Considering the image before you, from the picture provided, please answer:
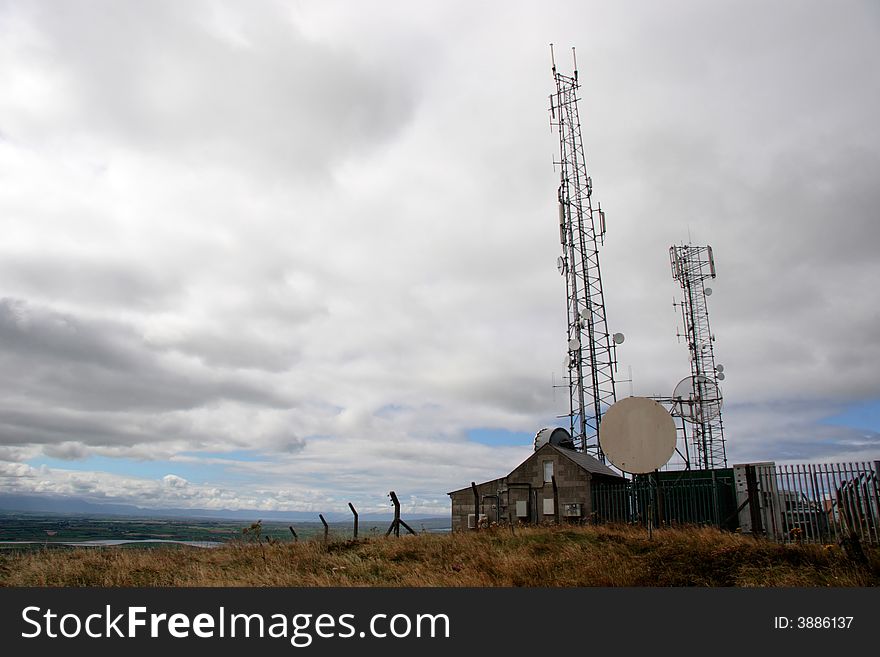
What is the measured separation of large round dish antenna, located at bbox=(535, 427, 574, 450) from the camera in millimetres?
32594

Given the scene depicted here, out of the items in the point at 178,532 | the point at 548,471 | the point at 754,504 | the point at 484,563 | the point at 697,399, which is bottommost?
the point at 178,532

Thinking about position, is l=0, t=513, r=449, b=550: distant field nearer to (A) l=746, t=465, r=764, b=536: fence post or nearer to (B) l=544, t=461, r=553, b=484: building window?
(B) l=544, t=461, r=553, b=484: building window

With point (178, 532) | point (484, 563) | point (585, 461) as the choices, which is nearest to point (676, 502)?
point (585, 461)

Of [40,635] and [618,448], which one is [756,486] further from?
[40,635]

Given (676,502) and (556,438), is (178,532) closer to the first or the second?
(556,438)

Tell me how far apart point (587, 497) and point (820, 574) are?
1797cm

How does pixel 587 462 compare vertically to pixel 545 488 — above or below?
above

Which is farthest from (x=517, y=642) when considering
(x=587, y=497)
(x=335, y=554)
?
(x=587, y=497)

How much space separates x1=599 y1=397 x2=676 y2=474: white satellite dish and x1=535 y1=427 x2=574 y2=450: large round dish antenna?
1558 centimetres

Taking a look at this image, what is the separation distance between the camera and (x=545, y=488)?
30031mm

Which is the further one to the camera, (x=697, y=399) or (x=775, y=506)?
(x=697, y=399)

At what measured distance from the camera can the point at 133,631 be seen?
7.86m

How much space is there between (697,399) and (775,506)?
1617 centimetres

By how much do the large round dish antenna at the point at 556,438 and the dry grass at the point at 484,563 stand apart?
1313 cm
